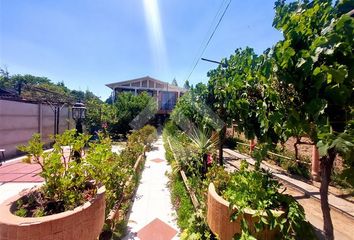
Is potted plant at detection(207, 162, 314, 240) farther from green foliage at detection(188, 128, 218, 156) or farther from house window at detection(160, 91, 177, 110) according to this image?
house window at detection(160, 91, 177, 110)

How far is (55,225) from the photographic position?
71.1 inches

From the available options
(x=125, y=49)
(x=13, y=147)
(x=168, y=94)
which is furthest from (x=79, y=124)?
(x=168, y=94)

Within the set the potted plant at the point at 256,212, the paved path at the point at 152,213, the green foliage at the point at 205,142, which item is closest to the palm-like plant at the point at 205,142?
the green foliage at the point at 205,142

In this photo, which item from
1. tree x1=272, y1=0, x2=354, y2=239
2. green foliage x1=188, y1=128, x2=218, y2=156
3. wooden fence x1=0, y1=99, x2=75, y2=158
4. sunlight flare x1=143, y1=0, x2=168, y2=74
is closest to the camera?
tree x1=272, y1=0, x2=354, y2=239

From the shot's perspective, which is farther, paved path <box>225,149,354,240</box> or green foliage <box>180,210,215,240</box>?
paved path <box>225,149,354,240</box>

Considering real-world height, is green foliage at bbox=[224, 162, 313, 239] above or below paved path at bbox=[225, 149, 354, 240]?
above

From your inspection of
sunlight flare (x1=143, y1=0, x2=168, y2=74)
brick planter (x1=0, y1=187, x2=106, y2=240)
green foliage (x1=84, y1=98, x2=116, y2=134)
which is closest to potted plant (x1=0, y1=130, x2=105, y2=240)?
brick planter (x1=0, y1=187, x2=106, y2=240)

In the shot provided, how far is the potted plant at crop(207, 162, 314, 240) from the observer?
172 cm

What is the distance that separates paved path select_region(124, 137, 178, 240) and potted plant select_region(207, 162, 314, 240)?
1.40m

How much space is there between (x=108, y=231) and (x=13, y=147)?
9.20m

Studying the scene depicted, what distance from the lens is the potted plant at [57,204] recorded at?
1.74 m

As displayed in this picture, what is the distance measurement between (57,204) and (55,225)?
443 millimetres

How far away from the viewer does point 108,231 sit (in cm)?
304

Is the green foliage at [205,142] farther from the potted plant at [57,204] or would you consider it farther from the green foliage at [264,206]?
the potted plant at [57,204]
